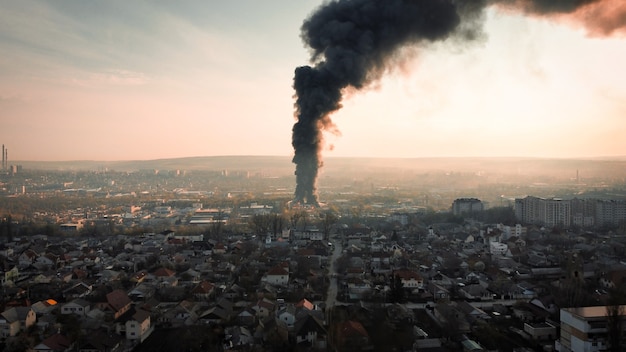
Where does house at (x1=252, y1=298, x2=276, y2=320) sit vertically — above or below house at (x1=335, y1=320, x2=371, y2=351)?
below

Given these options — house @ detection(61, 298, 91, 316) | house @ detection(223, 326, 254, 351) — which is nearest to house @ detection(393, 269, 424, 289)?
house @ detection(223, 326, 254, 351)

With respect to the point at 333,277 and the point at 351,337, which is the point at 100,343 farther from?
the point at 333,277

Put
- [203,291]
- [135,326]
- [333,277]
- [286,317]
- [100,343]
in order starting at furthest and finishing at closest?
[333,277] < [203,291] < [286,317] < [135,326] < [100,343]

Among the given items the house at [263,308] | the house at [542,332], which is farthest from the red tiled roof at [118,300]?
the house at [542,332]

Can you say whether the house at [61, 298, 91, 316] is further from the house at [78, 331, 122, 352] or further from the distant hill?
the distant hill

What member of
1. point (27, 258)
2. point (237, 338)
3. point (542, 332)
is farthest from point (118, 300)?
point (542, 332)

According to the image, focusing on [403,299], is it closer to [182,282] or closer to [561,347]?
[561,347]

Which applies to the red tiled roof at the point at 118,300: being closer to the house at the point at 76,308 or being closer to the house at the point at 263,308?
the house at the point at 76,308

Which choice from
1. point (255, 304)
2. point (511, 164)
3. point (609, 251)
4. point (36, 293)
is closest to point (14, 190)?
point (36, 293)
